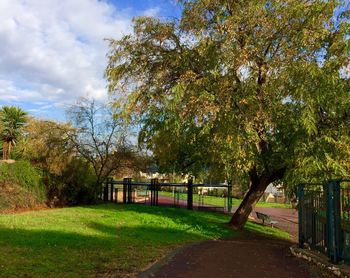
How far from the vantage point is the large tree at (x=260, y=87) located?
14.0 m

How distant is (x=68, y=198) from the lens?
26688 millimetres

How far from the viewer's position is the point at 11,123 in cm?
3394

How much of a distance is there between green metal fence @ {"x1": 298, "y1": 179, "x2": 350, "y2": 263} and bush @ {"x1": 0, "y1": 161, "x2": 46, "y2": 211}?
14.1 m

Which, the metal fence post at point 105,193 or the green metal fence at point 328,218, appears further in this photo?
the metal fence post at point 105,193

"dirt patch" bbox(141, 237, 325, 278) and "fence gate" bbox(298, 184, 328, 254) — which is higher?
"fence gate" bbox(298, 184, 328, 254)

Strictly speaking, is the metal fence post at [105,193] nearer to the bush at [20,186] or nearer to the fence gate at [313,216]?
the bush at [20,186]

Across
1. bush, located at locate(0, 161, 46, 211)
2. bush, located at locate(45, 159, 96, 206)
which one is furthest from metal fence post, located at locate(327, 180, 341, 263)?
bush, located at locate(45, 159, 96, 206)

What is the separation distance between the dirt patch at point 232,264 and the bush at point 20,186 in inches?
456

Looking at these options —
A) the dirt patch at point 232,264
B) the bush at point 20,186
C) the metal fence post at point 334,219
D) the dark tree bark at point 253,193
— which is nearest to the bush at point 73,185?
the bush at point 20,186

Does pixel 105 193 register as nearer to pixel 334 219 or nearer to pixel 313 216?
pixel 313 216

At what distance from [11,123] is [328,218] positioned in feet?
93.7

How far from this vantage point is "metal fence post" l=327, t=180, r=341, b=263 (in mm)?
9258

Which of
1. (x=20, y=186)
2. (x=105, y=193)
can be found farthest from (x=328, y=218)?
(x=105, y=193)

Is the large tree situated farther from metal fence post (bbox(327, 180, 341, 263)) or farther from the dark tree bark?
metal fence post (bbox(327, 180, 341, 263))
